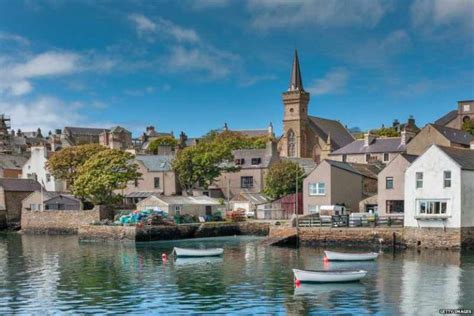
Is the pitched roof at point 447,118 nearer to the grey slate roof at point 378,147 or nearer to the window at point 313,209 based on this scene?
the grey slate roof at point 378,147

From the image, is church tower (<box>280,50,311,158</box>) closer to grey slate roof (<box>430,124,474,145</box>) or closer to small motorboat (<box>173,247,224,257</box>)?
grey slate roof (<box>430,124,474,145</box>)

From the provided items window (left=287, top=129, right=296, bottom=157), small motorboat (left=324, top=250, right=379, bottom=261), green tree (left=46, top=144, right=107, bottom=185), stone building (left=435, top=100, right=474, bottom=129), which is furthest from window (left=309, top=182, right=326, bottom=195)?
window (left=287, top=129, right=296, bottom=157)

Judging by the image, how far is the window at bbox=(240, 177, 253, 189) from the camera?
10106cm

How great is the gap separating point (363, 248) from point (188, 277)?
20.5 metres

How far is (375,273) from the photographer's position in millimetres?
42719

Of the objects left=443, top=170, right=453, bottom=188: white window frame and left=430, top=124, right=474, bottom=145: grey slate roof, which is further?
left=430, top=124, right=474, bottom=145: grey slate roof

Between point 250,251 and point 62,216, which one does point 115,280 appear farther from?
point 62,216

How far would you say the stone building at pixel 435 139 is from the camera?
297ft

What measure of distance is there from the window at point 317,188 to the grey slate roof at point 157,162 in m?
29.5

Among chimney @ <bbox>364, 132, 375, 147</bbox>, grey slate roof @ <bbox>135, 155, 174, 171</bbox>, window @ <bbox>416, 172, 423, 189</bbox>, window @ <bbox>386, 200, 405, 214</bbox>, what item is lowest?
window @ <bbox>386, 200, 405, 214</bbox>

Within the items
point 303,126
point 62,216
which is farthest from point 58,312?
point 303,126

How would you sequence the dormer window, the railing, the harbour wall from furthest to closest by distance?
the dormer window < the harbour wall < the railing

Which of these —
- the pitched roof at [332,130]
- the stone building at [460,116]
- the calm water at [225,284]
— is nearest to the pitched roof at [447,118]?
the stone building at [460,116]

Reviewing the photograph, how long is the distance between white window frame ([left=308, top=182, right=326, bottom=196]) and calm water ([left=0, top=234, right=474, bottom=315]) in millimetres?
17857
